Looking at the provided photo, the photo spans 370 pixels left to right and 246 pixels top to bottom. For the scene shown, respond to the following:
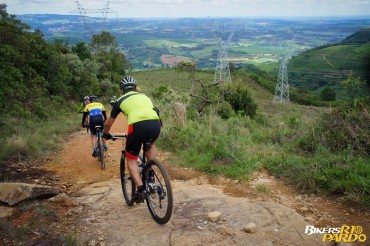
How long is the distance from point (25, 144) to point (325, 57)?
72259mm

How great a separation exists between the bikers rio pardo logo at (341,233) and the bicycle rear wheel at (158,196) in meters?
1.80

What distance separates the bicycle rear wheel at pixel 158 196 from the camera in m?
4.10

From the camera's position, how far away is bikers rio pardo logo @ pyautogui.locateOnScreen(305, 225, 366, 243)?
3896 millimetres

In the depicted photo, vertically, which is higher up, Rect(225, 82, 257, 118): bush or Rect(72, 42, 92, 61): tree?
Rect(72, 42, 92, 61): tree

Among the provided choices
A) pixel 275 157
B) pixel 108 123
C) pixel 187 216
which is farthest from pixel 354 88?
pixel 108 123

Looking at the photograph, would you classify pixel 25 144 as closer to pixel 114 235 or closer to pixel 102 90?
pixel 114 235

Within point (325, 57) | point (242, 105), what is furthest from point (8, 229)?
point (325, 57)

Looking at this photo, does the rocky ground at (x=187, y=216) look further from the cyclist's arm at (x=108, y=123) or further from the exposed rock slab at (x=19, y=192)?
the cyclist's arm at (x=108, y=123)

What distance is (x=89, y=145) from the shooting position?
938cm

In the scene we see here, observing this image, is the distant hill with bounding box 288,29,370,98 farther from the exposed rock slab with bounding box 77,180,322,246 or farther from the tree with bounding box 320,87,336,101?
the exposed rock slab with bounding box 77,180,322,246

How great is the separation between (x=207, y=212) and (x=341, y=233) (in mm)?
1742

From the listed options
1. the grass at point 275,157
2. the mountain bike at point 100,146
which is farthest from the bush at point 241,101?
the mountain bike at point 100,146

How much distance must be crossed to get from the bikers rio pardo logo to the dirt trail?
9 centimetres

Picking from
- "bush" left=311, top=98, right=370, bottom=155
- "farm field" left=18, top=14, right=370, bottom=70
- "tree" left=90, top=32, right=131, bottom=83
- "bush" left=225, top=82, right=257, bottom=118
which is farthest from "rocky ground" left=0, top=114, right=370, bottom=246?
"farm field" left=18, top=14, right=370, bottom=70
